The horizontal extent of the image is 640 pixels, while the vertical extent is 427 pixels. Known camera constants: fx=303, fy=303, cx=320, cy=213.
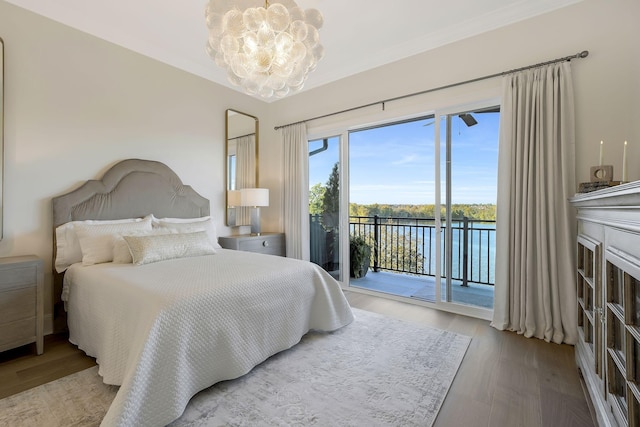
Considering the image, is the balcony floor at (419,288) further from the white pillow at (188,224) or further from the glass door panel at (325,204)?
the white pillow at (188,224)

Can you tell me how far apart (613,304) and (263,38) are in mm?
2241

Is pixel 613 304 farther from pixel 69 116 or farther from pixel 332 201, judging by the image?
pixel 69 116

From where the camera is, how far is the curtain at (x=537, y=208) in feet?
7.91

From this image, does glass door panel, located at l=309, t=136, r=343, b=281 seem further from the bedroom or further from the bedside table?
the bedroom

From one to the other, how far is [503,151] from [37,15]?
4.18m

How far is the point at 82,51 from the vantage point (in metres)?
2.82

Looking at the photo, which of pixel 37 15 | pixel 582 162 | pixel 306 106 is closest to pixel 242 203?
pixel 306 106

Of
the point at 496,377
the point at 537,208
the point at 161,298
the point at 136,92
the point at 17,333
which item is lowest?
the point at 496,377

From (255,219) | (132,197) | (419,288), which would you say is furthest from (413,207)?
(132,197)

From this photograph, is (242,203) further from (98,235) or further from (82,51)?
(82,51)

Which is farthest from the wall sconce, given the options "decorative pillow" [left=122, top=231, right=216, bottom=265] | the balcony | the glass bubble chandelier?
the glass bubble chandelier

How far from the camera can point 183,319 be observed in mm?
1599

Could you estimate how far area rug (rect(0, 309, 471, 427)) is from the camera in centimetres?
156

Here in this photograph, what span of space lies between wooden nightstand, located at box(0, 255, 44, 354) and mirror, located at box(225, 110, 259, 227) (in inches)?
83.3
